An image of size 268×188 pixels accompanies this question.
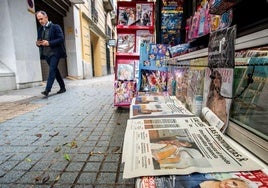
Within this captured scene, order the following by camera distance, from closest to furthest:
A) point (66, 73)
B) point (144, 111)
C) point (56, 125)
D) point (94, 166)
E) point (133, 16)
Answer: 1. point (144, 111)
2. point (94, 166)
3. point (56, 125)
4. point (133, 16)
5. point (66, 73)

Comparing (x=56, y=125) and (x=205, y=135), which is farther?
(x=56, y=125)

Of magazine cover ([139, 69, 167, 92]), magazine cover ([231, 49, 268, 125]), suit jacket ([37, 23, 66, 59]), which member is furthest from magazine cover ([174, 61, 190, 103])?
suit jacket ([37, 23, 66, 59])

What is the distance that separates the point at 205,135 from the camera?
741 mm

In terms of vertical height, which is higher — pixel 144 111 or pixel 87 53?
pixel 87 53

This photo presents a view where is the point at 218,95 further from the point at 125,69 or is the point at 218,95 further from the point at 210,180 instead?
the point at 125,69

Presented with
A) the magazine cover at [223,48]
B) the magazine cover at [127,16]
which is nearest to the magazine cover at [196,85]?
the magazine cover at [223,48]

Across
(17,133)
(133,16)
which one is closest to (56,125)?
(17,133)

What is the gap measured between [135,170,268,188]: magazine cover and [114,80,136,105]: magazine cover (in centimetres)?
213

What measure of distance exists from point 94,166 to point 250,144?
927 millimetres

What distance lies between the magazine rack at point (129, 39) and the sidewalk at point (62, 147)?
32 centimetres

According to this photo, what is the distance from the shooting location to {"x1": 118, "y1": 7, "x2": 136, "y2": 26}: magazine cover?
252 centimetres

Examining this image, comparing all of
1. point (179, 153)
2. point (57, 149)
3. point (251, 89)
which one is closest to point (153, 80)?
point (57, 149)

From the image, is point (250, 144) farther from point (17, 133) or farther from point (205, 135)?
point (17, 133)

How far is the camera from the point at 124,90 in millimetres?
2627
